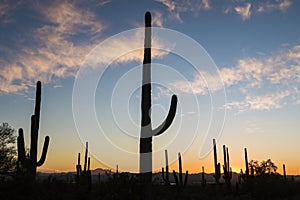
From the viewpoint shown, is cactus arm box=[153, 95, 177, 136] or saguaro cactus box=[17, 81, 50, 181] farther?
saguaro cactus box=[17, 81, 50, 181]

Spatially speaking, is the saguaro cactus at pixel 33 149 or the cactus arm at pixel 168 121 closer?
the cactus arm at pixel 168 121

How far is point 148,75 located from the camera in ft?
38.7

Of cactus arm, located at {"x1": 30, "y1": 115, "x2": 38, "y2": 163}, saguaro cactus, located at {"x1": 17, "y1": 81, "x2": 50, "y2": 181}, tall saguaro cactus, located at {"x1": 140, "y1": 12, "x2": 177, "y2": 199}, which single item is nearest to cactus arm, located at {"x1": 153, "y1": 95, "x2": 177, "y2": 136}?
tall saguaro cactus, located at {"x1": 140, "y1": 12, "x2": 177, "y2": 199}

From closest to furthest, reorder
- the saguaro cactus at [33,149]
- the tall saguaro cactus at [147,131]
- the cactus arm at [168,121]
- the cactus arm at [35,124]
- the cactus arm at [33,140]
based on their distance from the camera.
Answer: the tall saguaro cactus at [147,131] → the cactus arm at [168,121] → the saguaro cactus at [33,149] → the cactus arm at [33,140] → the cactus arm at [35,124]

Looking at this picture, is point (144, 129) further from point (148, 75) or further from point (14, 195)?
point (14, 195)

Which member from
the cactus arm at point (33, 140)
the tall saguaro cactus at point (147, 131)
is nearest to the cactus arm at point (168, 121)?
the tall saguaro cactus at point (147, 131)

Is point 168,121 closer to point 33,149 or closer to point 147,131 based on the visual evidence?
point 147,131

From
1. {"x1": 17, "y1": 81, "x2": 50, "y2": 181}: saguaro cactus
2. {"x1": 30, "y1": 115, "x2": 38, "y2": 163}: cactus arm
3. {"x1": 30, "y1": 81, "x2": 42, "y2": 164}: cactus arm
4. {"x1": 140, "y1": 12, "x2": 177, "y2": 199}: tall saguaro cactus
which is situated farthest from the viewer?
{"x1": 30, "y1": 81, "x2": 42, "y2": 164}: cactus arm

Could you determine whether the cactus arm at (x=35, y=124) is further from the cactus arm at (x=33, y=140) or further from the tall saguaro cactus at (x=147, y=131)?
the tall saguaro cactus at (x=147, y=131)

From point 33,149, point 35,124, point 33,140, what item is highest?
point 35,124

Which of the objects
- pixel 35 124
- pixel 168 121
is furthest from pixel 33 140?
pixel 168 121

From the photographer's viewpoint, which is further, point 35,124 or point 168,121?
point 35,124

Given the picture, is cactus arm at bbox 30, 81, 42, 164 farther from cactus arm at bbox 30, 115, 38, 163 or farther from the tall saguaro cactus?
the tall saguaro cactus

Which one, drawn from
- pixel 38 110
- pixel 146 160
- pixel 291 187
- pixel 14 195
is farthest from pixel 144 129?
pixel 291 187
